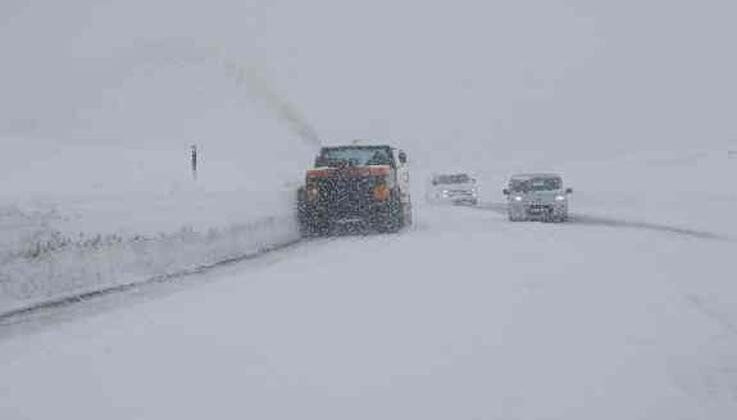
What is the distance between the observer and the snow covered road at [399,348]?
6.75 metres

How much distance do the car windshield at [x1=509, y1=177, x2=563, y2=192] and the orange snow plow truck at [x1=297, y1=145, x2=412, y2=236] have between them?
7.40 meters

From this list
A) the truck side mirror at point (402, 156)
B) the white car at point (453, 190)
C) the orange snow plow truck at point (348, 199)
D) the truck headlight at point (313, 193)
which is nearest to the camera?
the orange snow plow truck at point (348, 199)

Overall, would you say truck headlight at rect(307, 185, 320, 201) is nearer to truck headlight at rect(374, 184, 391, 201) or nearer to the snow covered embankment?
truck headlight at rect(374, 184, 391, 201)

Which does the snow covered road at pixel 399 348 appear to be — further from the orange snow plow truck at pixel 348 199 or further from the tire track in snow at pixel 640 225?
the orange snow plow truck at pixel 348 199

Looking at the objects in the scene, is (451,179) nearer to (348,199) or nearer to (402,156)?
(402,156)

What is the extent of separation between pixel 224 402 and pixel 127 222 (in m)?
10.9

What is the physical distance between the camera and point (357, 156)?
1032 inches

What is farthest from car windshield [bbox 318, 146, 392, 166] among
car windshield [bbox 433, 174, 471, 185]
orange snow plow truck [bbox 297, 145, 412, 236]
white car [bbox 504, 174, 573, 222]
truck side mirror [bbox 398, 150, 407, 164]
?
car windshield [bbox 433, 174, 471, 185]

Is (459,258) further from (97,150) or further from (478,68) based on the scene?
(478,68)

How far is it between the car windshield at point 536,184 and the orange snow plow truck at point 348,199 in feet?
24.3

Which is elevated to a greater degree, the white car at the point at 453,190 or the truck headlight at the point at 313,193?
the truck headlight at the point at 313,193

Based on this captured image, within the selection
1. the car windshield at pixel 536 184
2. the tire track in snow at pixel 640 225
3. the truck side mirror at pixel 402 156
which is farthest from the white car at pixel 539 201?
the truck side mirror at pixel 402 156

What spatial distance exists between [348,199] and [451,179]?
22.9 meters

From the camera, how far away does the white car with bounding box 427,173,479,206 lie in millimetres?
46531
